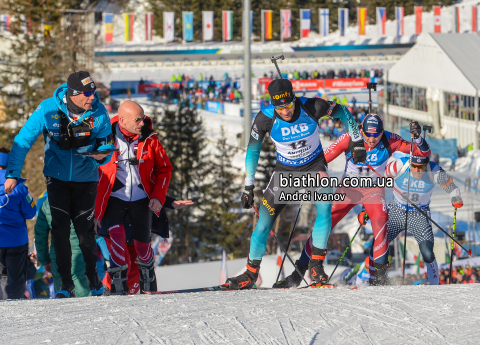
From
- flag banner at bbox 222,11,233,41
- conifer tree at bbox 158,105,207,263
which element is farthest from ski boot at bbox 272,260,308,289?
flag banner at bbox 222,11,233,41

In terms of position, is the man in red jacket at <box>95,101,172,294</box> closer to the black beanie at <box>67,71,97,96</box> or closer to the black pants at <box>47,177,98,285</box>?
Answer: the black pants at <box>47,177,98,285</box>

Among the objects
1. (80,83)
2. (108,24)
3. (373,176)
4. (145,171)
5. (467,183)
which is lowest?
(467,183)

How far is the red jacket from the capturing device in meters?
5.02

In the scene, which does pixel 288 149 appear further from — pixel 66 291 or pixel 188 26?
pixel 188 26

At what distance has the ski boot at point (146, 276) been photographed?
5.31m

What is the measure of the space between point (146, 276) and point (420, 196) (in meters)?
2.93

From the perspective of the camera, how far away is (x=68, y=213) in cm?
471

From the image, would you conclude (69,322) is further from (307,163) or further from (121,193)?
(307,163)

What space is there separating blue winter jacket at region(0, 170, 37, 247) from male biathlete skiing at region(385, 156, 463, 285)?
344 cm

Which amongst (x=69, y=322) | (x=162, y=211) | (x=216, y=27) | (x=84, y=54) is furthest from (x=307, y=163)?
(x=216, y=27)

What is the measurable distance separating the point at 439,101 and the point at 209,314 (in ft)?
42.0

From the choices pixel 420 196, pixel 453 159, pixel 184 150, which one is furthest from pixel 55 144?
pixel 184 150

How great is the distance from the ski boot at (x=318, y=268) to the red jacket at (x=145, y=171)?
138 centimetres

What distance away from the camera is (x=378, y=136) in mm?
5770
